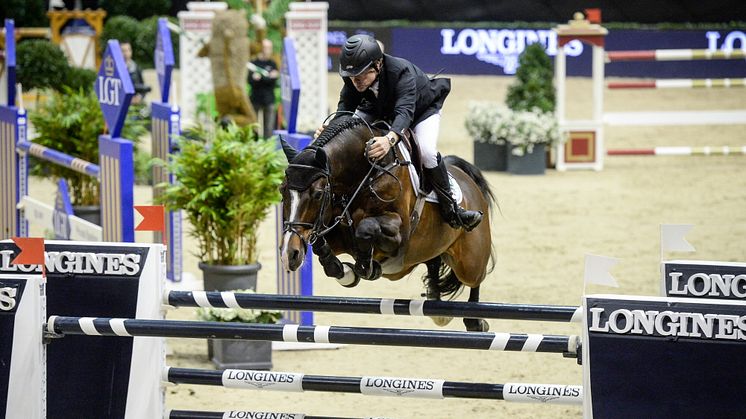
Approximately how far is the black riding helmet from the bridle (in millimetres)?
202

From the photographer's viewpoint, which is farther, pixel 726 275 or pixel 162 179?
pixel 162 179

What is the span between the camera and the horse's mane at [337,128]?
4.22 metres

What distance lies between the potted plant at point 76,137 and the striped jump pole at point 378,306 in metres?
4.53

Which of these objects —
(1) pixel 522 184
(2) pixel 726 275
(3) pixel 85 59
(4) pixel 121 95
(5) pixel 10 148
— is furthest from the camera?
(3) pixel 85 59

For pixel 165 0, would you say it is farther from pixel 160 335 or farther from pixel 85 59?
pixel 160 335

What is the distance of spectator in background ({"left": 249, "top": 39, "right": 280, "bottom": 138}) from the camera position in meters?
14.4

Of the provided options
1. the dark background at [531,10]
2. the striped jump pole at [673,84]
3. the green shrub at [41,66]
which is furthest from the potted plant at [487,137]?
the dark background at [531,10]

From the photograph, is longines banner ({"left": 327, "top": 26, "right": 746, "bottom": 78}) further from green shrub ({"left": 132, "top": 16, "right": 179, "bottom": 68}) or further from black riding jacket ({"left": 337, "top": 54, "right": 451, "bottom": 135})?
black riding jacket ({"left": 337, "top": 54, "right": 451, "bottom": 135})

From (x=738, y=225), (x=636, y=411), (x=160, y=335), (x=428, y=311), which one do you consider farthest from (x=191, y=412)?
(x=738, y=225)

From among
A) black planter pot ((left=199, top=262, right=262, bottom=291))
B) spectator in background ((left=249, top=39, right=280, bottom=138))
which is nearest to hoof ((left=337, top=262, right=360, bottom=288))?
black planter pot ((left=199, top=262, right=262, bottom=291))

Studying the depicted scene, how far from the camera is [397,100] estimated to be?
449 centimetres

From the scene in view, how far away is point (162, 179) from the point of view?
804 cm

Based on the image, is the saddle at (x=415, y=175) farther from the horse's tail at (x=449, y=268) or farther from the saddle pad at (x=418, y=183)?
the horse's tail at (x=449, y=268)

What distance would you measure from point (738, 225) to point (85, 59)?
46.6 feet
